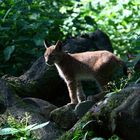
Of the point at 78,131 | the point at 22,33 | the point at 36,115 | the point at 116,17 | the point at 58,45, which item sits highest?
the point at 58,45

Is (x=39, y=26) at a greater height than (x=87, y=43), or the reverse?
(x=39, y=26)

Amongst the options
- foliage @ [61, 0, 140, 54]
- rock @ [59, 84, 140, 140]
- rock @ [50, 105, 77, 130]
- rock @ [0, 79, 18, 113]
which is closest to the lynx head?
rock @ [0, 79, 18, 113]

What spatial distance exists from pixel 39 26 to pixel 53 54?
2287 millimetres

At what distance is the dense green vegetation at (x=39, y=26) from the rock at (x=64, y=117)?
2.23 m

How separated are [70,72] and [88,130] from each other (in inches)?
108

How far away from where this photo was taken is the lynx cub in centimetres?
780

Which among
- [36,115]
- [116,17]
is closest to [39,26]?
[36,115]

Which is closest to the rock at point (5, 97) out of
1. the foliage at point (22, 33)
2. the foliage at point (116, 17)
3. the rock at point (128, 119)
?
the rock at point (128, 119)

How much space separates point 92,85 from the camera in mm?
9031

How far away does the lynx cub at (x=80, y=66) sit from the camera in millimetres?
7801

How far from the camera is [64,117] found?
22.0 ft

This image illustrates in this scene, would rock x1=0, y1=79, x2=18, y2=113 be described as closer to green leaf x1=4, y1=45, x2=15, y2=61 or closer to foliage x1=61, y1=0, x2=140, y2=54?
green leaf x1=4, y1=45, x2=15, y2=61

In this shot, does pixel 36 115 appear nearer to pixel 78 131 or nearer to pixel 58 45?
pixel 78 131

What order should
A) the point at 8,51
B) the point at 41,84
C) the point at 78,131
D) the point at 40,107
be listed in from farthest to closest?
1. the point at 8,51
2. the point at 41,84
3. the point at 40,107
4. the point at 78,131
